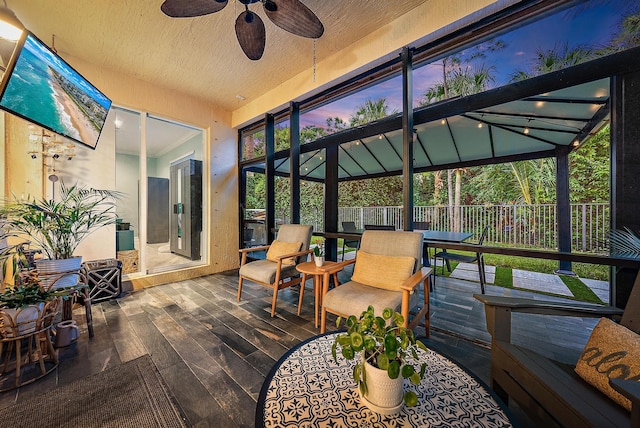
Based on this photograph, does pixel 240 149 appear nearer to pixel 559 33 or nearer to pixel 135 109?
pixel 135 109

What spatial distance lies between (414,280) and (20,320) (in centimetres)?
274

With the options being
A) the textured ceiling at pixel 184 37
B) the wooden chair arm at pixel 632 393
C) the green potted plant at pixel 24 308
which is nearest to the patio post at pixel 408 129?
the textured ceiling at pixel 184 37

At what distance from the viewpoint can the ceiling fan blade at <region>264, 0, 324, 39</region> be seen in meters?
1.59

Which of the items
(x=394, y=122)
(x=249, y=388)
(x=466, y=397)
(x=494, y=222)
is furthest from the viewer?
(x=494, y=222)

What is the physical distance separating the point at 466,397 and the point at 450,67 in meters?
2.77

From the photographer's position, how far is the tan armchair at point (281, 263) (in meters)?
2.66

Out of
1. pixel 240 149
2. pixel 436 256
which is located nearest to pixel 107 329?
pixel 240 149

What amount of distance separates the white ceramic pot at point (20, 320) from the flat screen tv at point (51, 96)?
156 cm

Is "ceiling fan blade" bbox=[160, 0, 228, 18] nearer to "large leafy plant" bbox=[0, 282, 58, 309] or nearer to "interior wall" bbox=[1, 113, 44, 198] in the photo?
"large leafy plant" bbox=[0, 282, 58, 309]

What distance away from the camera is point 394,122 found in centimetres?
269

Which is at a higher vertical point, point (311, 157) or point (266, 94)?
point (266, 94)

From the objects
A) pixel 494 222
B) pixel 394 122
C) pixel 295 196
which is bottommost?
pixel 494 222

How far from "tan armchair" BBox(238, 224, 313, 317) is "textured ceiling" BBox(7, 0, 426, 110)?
2.17 m

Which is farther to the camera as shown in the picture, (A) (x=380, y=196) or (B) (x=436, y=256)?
(A) (x=380, y=196)
